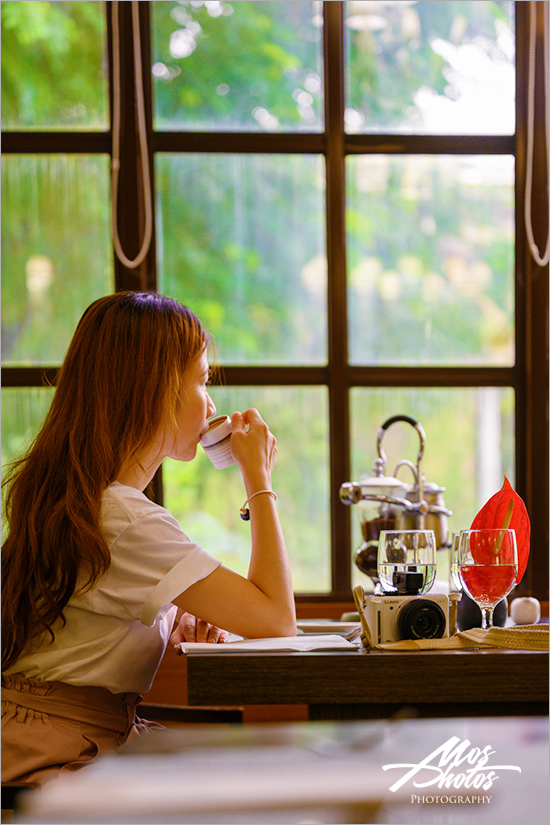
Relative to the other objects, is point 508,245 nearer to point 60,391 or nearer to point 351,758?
point 60,391

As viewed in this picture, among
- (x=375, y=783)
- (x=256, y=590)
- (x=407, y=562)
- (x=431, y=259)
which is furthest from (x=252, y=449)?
(x=431, y=259)

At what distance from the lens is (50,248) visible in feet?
8.29

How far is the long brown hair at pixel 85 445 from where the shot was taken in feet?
3.98

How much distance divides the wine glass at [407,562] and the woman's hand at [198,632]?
0.31 m

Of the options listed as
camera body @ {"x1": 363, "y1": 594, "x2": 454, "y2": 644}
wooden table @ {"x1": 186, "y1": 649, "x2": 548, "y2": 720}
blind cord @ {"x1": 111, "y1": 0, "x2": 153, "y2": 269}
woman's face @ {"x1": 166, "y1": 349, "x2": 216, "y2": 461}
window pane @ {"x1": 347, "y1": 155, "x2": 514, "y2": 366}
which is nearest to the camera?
wooden table @ {"x1": 186, "y1": 649, "x2": 548, "y2": 720}

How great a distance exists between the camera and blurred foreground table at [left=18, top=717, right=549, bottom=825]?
3.16 ft

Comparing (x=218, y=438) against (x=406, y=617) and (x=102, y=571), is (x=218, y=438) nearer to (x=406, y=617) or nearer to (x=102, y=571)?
(x=102, y=571)

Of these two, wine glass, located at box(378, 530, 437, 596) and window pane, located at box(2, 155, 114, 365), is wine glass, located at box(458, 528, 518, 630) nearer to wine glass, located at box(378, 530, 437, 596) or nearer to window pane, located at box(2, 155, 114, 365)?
wine glass, located at box(378, 530, 437, 596)

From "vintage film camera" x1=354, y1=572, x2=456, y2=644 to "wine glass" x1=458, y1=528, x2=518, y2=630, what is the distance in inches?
3.8

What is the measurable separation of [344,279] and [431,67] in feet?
2.42

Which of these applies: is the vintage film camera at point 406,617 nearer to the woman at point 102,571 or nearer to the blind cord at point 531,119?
the woman at point 102,571

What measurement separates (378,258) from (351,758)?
1841mm

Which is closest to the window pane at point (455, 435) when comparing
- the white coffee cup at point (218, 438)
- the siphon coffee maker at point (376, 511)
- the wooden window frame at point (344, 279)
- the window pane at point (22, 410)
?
the wooden window frame at point (344, 279)

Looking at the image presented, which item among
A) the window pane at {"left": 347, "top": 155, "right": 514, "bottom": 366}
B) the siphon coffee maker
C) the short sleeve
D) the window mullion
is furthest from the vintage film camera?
the window pane at {"left": 347, "top": 155, "right": 514, "bottom": 366}
